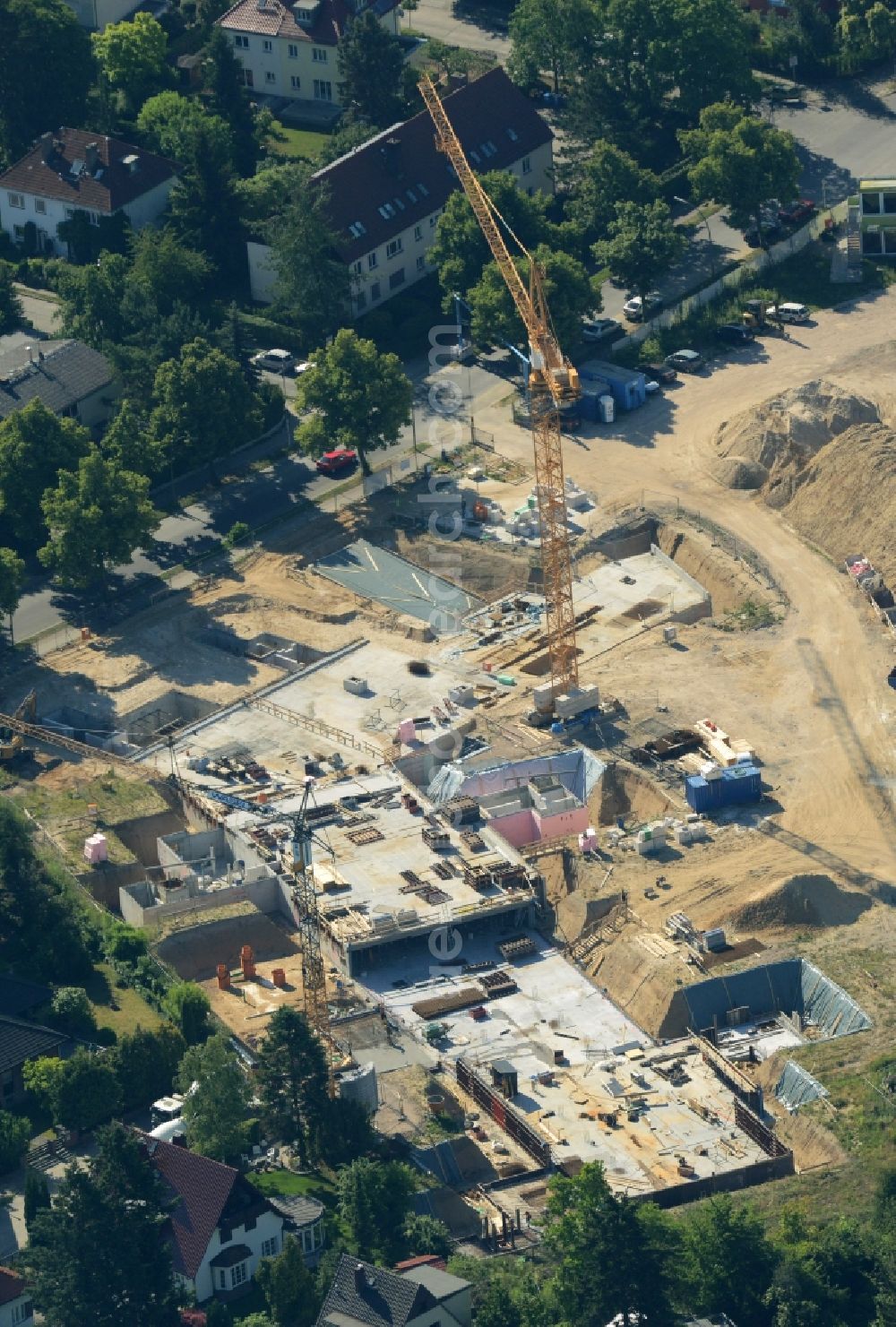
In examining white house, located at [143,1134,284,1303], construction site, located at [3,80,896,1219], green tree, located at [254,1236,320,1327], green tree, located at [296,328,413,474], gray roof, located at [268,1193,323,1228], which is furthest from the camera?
green tree, located at [296,328,413,474]

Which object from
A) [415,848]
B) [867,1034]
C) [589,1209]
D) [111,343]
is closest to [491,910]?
[415,848]

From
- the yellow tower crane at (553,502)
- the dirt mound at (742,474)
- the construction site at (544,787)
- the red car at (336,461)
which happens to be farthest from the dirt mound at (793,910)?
the red car at (336,461)

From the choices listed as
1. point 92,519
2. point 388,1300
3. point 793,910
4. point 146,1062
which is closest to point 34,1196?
point 146,1062

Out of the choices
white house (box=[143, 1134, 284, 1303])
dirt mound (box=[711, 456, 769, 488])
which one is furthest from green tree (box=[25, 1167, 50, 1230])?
dirt mound (box=[711, 456, 769, 488])

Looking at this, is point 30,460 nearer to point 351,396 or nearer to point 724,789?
point 351,396

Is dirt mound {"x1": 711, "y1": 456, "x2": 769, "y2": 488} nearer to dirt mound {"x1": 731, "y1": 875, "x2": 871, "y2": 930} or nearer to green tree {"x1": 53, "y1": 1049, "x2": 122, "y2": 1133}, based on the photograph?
dirt mound {"x1": 731, "y1": 875, "x2": 871, "y2": 930}

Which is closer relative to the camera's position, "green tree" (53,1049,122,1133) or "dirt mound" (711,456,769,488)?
"green tree" (53,1049,122,1133)

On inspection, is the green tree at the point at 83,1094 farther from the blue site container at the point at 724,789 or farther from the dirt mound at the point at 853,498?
the dirt mound at the point at 853,498

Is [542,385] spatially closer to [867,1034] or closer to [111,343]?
[111,343]

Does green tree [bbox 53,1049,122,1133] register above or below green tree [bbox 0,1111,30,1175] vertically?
above
